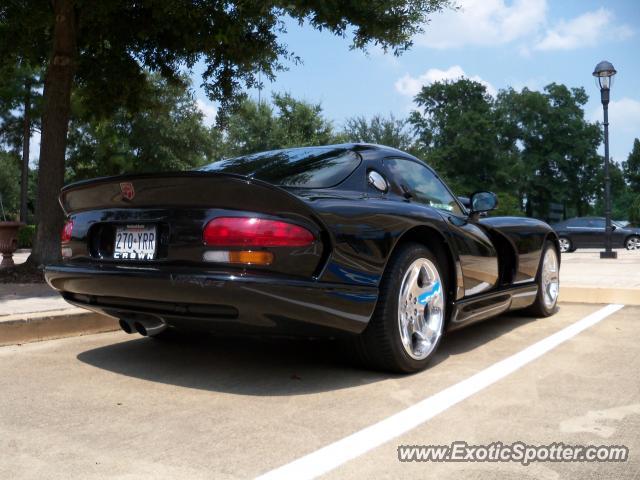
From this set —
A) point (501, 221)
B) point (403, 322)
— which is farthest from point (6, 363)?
point (501, 221)

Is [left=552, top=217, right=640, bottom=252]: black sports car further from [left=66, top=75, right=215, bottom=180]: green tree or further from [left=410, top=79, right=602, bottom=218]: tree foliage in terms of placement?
[left=410, top=79, right=602, bottom=218]: tree foliage

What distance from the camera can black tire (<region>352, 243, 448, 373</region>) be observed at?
3348 mm

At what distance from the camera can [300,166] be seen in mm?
3662

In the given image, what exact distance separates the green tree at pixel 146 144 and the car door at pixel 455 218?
23.1 meters

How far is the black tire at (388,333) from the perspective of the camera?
3348mm

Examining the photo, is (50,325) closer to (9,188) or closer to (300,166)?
(300,166)

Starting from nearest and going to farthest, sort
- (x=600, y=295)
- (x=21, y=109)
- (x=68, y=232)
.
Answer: (x=68, y=232) < (x=600, y=295) < (x=21, y=109)

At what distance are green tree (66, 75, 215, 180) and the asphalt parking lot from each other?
2362 cm

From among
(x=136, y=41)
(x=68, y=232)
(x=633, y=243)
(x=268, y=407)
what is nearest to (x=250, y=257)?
(x=268, y=407)

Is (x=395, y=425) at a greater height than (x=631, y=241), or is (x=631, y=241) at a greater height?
(x=631, y=241)

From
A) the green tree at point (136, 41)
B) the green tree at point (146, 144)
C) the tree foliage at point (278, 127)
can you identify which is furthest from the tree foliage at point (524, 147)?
the green tree at point (136, 41)


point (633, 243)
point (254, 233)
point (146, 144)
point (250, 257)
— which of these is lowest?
point (250, 257)

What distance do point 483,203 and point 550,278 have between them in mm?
1598

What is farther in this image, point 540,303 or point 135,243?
point 540,303
